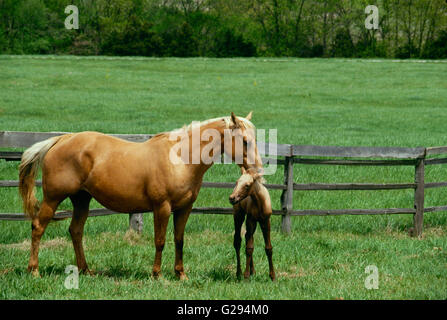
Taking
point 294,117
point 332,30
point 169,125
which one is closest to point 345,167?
point 169,125

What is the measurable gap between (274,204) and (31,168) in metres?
5.60

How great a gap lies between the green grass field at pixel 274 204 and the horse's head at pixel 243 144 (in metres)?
1.30

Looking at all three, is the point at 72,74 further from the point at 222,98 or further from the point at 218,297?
the point at 218,297

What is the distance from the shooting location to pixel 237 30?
77.0 m

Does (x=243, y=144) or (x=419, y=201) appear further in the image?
(x=419, y=201)

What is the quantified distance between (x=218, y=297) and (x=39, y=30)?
232ft

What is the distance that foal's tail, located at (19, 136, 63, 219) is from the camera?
6.32 m

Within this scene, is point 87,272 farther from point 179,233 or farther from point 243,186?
point 243,186

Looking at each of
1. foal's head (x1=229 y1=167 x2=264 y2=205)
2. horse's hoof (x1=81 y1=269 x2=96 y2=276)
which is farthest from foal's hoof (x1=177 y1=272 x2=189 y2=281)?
foal's head (x1=229 y1=167 x2=264 y2=205)

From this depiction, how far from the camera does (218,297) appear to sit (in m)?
5.62

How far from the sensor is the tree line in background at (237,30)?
198 ft

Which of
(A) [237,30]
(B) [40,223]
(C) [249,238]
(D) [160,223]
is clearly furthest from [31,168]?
(A) [237,30]

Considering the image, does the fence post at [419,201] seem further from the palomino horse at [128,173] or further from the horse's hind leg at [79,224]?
the horse's hind leg at [79,224]

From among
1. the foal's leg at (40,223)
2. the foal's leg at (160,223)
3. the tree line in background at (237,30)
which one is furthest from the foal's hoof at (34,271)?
the tree line in background at (237,30)
